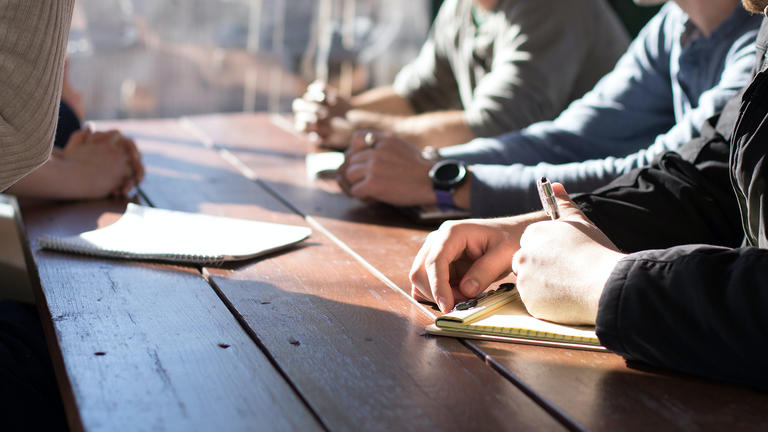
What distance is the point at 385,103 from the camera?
276 centimetres

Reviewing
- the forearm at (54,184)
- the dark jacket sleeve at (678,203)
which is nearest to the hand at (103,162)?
the forearm at (54,184)

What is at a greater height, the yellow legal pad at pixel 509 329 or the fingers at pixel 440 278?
the fingers at pixel 440 278

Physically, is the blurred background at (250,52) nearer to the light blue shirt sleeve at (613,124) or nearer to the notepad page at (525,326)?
the light blue shirt sleeve at (613,124)

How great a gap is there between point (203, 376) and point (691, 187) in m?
0.82

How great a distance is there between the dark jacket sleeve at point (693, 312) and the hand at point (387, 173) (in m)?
0.74

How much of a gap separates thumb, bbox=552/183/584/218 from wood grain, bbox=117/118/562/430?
0.75ft

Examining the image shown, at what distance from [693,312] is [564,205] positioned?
29cm

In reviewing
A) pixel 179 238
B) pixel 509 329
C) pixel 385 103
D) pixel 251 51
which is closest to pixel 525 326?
pixel 509 329

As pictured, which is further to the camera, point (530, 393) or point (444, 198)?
point (444, 198)

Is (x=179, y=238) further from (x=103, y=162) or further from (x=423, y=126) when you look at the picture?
(x=423, y=126)

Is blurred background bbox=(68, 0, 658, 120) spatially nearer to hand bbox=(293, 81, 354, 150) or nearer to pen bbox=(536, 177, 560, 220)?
hand bbox=(293, 81, 354, 150)

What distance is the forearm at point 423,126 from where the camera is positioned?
91.2 inches

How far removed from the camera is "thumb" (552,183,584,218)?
3.51ft

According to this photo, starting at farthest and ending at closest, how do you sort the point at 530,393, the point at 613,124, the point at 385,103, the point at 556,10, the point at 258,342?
the point at 385,103, the point at 556,10, the point at 613,124, the point at 258,342, the point at 530,393
